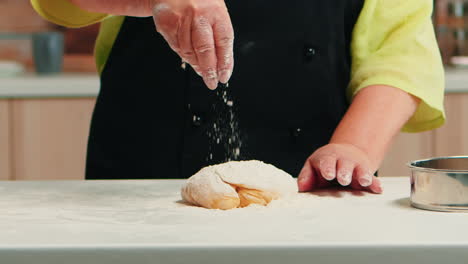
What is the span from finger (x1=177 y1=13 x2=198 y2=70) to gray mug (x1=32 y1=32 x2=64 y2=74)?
5.73ft

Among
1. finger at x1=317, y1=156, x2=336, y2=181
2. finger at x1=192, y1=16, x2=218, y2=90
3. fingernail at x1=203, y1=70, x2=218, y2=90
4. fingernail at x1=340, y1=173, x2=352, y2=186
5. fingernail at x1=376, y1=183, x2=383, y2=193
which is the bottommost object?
fingernail at x1=376, y1=183, x2=383, y2=193

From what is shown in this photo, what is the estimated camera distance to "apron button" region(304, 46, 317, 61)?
55.2 inches

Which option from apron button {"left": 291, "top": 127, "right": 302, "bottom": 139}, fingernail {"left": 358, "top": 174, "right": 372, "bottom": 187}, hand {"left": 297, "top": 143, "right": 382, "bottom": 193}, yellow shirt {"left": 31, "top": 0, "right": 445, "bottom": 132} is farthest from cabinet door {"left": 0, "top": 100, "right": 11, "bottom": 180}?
fingernail {"left": 358, "top": 174, "right": 372, "bottom": 187}

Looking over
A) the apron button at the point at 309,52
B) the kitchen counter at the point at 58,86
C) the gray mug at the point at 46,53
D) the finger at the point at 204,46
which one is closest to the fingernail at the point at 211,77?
the finger at the point at 204,46

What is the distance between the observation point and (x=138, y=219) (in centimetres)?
86

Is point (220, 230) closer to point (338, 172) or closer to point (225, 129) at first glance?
point (338, 172)

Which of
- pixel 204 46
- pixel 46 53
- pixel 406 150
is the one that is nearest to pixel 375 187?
pixel 204 46

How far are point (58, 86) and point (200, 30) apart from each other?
1.54 metres

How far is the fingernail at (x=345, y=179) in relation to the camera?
1.04 meters

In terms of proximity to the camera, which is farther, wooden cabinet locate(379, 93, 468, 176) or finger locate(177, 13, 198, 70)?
wooden cabinet locate(379, 93, 468, 176)

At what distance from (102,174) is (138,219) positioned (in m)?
0.59

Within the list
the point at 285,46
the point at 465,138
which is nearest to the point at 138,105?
the point at 285,46

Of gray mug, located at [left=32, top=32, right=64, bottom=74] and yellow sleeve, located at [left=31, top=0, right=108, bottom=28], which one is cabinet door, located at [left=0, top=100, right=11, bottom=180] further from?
yellow sleeve, located at [left=31, top=0, right=108, bottom=28]

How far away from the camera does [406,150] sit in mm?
2408
